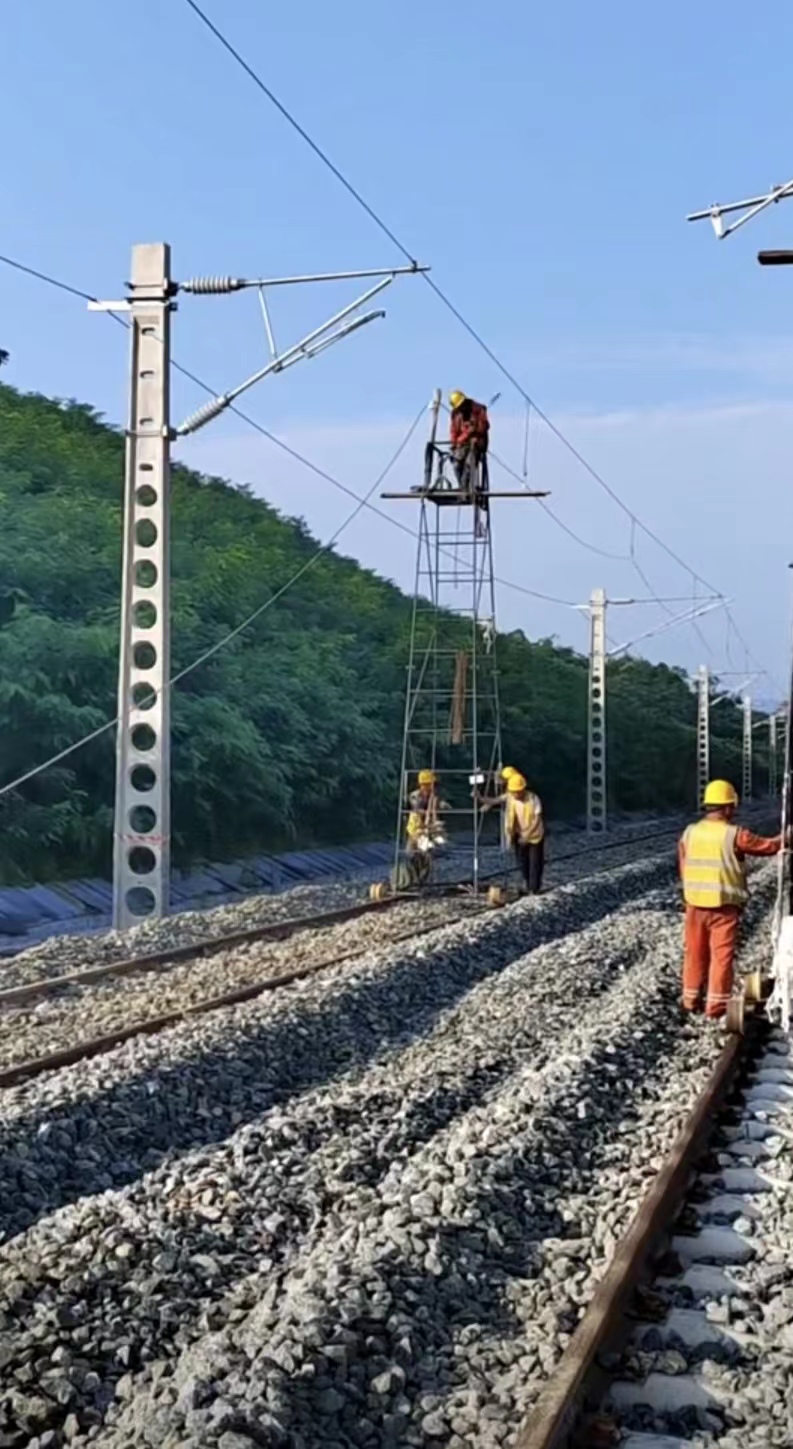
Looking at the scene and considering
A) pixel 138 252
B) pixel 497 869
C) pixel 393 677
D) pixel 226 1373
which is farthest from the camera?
pixel 393 677

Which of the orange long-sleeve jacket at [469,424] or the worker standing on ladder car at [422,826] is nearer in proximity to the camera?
the orange long-sleeve jacket at [469,424]

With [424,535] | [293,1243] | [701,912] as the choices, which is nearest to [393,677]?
[424,535]

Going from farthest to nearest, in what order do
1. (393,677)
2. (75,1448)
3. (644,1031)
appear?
(393,677), (644,1031), (75,1448)

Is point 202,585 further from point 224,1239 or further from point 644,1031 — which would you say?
point 224,1239

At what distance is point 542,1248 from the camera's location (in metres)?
6.34

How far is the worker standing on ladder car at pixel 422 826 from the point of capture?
73.7 ft

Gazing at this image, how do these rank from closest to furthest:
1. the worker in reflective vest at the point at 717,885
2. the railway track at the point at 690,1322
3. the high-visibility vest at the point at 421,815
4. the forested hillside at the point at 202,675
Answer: the railway track at the point at 690,1322, the worker in reflective vest at the point at 717,885, the high-visibility vest at the point at 421,815, the forested hillside at the point at 202,675

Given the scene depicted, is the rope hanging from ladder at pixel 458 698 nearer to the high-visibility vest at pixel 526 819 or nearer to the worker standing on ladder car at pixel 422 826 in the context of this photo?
the worker standing on ladder car at pixel 422 826

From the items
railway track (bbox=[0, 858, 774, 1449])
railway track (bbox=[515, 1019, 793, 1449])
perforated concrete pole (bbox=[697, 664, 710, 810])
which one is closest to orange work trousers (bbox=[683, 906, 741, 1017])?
railway track (bbox=[0, 858, 774, 1449])

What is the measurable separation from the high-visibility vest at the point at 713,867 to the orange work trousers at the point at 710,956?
69 mm

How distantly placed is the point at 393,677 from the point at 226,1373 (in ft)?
129

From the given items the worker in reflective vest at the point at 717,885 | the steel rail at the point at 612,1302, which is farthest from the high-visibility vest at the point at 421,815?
the steel rail at the point at 612,1302

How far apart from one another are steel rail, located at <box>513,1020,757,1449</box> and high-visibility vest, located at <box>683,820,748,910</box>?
2.84 metres

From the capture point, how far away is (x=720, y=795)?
1180cm
